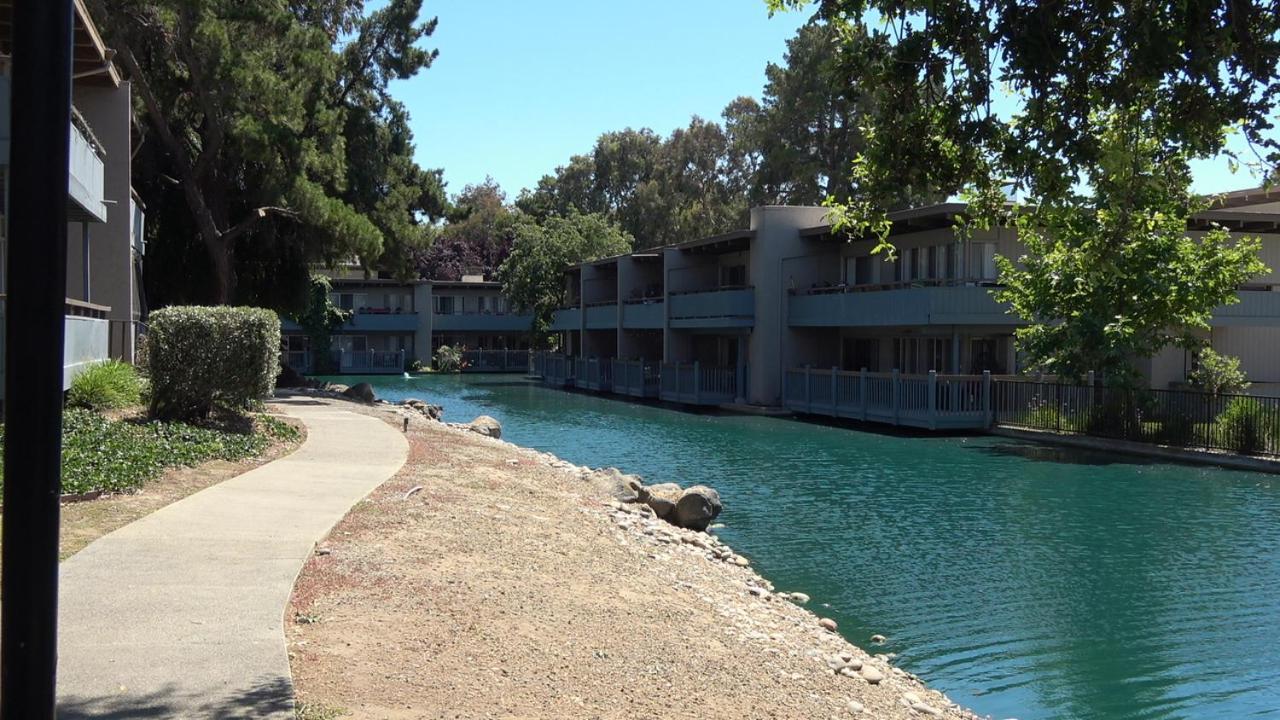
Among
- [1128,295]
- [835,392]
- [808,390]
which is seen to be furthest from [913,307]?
[1128,295]

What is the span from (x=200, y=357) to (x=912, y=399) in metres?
22.0

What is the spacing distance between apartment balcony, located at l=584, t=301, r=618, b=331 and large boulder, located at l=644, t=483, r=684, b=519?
37953 mm

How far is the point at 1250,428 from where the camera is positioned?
26.3 meters

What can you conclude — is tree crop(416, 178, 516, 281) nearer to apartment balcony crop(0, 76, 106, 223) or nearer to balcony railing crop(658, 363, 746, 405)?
balcony railing crop(658, 363, 746, 405)

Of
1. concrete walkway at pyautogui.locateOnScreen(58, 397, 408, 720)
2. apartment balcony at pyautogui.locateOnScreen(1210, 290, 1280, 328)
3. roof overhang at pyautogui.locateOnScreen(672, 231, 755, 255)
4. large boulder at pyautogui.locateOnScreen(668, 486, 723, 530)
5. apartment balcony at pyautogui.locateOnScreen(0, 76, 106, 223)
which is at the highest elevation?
roof overhang at pyautogui.locateOnScreen(672, 231, 755, 255)

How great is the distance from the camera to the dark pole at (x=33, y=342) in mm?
3641

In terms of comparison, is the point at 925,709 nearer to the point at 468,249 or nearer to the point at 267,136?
the point at 267,136

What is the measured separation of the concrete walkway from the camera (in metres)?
6.21

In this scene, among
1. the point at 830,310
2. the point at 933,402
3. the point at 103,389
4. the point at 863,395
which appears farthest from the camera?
the point at 830,310

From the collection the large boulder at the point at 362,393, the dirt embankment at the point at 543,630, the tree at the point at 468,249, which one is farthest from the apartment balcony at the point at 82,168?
the tree at the point at 468,249

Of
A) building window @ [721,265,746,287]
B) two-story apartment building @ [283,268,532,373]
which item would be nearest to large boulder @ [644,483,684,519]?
building window @ [721,265,746,287]

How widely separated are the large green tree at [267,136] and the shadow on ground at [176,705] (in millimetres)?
29157

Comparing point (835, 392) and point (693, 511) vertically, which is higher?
point (835, 392)

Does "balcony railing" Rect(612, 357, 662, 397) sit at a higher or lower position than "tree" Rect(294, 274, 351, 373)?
lower
